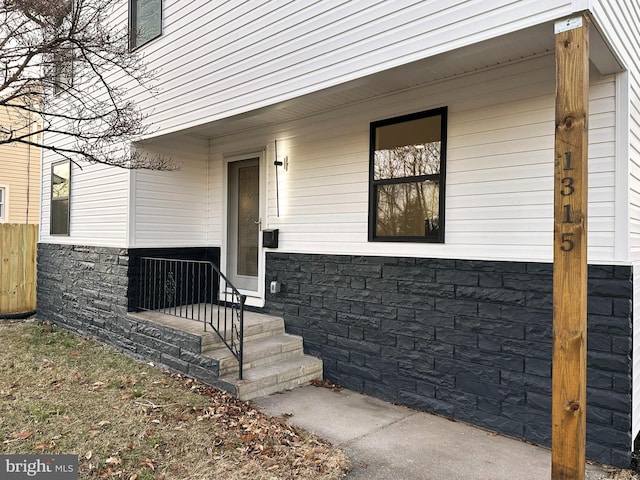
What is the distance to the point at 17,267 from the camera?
855cm

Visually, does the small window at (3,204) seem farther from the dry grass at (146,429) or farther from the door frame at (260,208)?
the door frame at (260,208)

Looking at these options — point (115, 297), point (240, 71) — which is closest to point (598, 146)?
point (240, 71)

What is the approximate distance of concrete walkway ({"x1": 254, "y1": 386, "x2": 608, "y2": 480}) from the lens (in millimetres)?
2965

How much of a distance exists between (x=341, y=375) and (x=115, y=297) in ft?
11.4

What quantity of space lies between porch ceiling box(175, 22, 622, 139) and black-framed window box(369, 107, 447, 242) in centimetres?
33

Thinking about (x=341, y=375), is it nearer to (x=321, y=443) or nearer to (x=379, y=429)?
(x=379, y=429)

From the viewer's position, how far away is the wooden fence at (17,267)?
8391mm

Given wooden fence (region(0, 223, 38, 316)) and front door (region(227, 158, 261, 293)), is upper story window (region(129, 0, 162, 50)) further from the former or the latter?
wooden fence (region(0, 223, 38, 316))

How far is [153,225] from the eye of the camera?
615 cm

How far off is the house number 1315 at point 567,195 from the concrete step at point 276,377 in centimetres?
301

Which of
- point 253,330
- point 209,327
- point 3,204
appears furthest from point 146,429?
point 3,204

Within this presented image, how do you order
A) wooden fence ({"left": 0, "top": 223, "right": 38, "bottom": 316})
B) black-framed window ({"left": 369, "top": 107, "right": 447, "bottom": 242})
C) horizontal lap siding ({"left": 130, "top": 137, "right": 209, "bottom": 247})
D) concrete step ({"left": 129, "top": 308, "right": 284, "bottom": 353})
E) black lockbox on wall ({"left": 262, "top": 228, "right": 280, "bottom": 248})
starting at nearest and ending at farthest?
black-framed window ({"left": 369, "top": 107, "right": 447, "bottom": 242}) < concrete step ({"left": 129, "top": 308, "right": 284, "bottom": 353}) < black lockbox on wall ({"left": 262, "top": 228, "right": 280, "bottom": 248}) < horizontal lap siding ({"left": 130, "top": 137, "right": 209, "bottom": 247}) < wooden fence ({"left": 0, "top": 223, "right": 38, "bottom": 316})

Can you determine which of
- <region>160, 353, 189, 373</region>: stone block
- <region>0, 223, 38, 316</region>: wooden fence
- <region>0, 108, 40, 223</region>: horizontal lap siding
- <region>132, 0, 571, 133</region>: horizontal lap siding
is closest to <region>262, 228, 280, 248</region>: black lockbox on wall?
<region>132, 0, 571, 133</region>: horizontal lap siding

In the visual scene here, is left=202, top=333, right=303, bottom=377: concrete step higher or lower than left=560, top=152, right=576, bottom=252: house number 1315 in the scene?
lower
